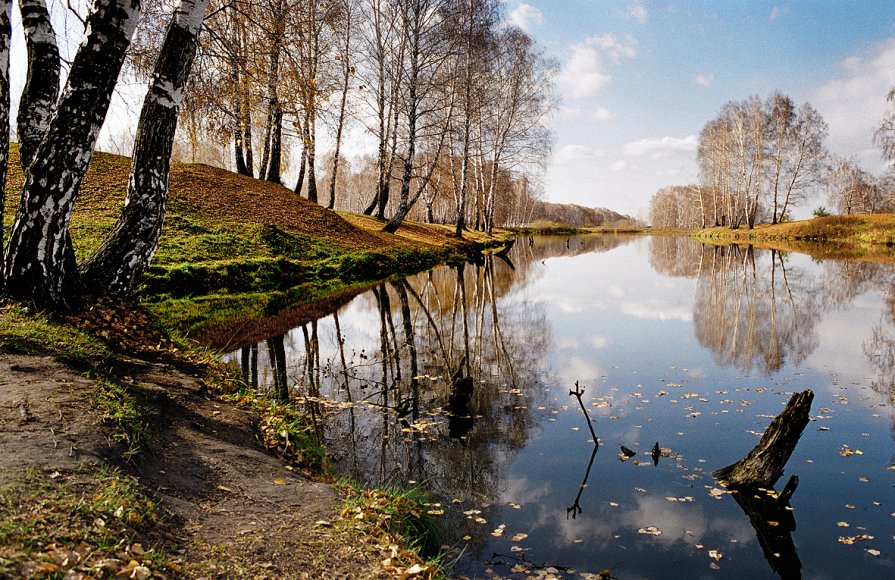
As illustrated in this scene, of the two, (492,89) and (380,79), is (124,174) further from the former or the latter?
(492,89)

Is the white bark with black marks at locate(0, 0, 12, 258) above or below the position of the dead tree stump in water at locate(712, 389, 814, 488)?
above

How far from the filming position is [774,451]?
16.8ft

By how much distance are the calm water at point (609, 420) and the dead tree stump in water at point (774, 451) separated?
0.32m

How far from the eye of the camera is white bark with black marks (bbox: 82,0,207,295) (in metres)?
6.64

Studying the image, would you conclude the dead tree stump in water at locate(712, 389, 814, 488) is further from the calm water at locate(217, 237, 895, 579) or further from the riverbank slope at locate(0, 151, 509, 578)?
the riverbank slope at locate(0, 151, 509, 578)

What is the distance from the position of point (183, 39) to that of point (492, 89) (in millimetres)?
28747

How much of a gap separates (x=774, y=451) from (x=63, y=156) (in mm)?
8374

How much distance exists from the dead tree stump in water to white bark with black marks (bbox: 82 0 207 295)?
7730 mm

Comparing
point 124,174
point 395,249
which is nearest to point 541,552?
point 395,249

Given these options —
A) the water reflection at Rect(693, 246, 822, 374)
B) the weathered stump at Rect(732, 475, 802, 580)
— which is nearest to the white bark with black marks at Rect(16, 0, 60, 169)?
the weathered stump at Rect(732, 475, 802, 580)

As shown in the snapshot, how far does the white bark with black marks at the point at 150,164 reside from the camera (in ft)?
21.8

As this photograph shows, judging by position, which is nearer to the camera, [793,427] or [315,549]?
[315,549]

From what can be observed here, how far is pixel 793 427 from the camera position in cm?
499

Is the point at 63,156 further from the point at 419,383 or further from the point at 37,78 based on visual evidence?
the point at 419,383
